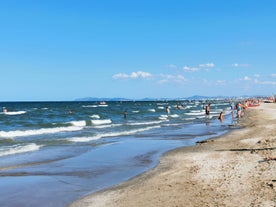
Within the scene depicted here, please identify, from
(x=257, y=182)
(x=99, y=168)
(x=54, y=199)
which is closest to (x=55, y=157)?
(x=99, y=168)

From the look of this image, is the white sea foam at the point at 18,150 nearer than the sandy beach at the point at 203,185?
No

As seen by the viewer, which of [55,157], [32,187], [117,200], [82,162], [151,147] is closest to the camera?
[117,200]

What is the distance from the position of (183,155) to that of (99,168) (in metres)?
3.88

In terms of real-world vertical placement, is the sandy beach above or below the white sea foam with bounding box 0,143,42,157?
above

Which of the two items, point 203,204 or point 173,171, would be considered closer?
point 203,204

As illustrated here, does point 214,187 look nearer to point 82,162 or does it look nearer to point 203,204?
point 203,204

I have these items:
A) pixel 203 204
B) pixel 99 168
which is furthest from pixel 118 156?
pixel 203 204

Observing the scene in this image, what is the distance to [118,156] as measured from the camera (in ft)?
56.2

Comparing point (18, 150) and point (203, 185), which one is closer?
point (203, 185)

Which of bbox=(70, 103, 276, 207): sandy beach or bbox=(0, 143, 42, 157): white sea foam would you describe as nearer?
bbox=(70, 103, 276, 207): sandy beach

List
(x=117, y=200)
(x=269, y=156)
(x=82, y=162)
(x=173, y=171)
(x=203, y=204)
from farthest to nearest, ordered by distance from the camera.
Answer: (x=82, y=162) → (x=269, y=156) → (x=173, y=171) → (x=117, y=200) → (x=203, y=204)

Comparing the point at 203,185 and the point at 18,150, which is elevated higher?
the point at 203,185

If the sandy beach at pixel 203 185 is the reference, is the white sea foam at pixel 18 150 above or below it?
below

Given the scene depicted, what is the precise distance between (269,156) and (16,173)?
8408 millimetres
